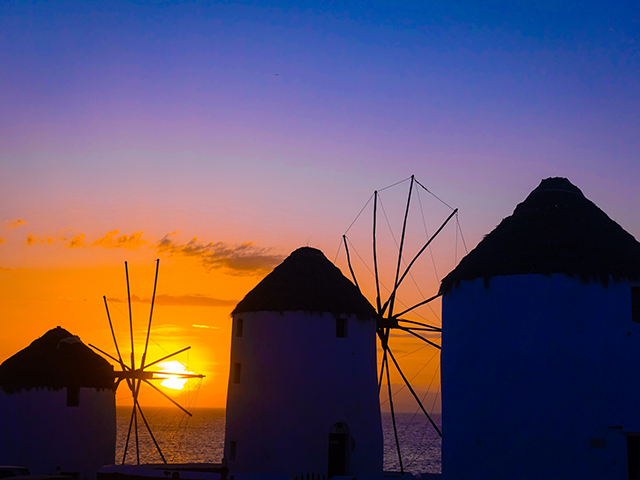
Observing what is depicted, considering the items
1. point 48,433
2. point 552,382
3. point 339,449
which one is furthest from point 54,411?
point 552,382

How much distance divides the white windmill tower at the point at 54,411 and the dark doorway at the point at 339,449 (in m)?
11.7

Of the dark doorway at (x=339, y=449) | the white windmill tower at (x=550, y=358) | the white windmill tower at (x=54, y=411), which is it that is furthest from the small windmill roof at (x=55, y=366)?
the white windmill tower at (x=550, y=358)

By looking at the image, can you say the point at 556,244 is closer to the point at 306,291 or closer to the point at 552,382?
the point at 552,382

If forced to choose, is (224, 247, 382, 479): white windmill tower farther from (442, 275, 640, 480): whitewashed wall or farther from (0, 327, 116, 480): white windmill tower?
(442, 275, 640, 480): whitewashed wall

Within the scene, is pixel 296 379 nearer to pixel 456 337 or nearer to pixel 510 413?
pixel 456 337

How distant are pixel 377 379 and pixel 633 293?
43.9 feet

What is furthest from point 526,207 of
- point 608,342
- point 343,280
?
point 343,280

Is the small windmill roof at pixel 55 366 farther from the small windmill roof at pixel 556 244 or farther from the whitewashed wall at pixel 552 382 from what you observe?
the whitewashed wall at pixel 552 382

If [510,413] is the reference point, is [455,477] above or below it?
below

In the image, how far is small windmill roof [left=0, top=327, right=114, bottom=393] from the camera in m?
33.0

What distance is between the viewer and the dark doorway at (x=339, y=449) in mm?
28953

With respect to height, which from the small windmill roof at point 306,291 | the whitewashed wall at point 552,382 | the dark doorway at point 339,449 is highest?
the small windmill roof at point 306,291

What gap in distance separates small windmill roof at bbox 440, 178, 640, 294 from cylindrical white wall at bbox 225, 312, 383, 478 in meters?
7.41

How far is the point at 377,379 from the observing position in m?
31.7
